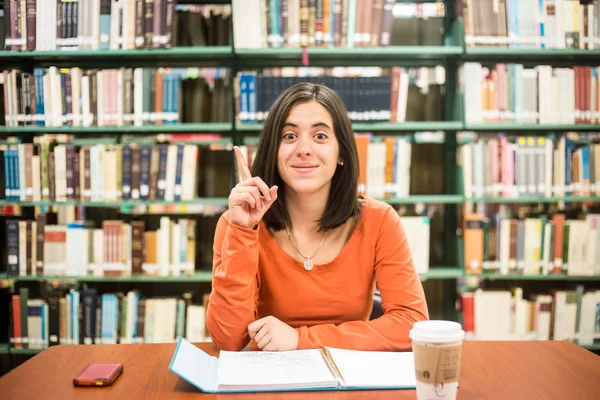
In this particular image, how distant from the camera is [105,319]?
8.94ft

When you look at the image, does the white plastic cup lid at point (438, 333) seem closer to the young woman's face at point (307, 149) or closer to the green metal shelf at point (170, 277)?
the young woman's face at point (307, 149)

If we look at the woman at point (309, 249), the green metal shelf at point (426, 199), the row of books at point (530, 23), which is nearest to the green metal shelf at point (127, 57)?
the green metal shelf at point (426, 199)

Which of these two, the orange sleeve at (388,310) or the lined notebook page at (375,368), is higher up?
the orange sleeve at (388,310)

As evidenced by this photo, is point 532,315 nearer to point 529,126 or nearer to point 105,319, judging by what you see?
point 529,126

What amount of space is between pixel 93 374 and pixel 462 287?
2.21m

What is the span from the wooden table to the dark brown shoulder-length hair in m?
0.48

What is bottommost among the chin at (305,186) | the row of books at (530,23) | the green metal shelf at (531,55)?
the chin at (305,186)

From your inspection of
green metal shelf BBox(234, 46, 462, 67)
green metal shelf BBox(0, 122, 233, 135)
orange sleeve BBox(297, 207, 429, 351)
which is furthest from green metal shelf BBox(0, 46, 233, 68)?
orange sleeve BBox(297, 207, 429, 351)

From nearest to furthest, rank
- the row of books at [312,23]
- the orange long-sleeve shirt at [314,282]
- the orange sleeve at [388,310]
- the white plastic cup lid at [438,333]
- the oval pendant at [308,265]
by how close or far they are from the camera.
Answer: the white plastic cup lid at [438,333], the orange sleeve at [388,310], the orange long-sleeve shirt at [314,282], the oval pendant at [308,265], the row of books at [312,23]

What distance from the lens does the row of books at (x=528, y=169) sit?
272 centimetres

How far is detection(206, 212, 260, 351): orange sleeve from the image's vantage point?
127 cm

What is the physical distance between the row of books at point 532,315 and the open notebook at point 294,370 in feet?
5.81

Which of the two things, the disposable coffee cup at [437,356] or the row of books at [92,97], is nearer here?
the disposable coffee cup at [437,356]

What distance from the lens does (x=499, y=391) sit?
37.2 inches
